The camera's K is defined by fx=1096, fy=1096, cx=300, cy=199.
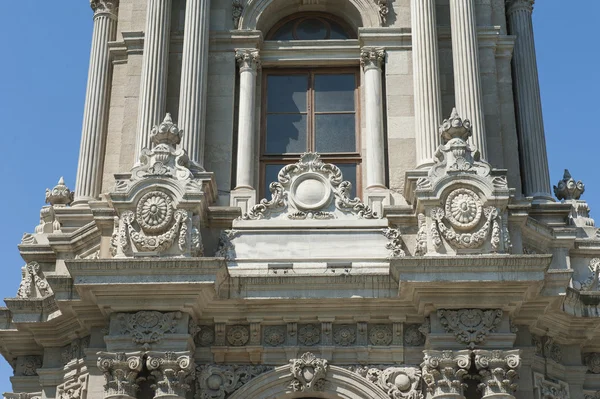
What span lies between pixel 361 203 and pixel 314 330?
2644 mm

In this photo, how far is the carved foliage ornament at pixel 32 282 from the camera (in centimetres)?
2100

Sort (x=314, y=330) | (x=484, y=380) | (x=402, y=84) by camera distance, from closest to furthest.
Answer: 1. (x=484, y=380)
2. (x=314, y=330)
3. (x=402, y=84)

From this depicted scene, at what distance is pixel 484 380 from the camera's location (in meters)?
17.7

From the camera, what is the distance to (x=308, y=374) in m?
18.4

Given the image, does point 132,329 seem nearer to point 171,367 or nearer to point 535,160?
point 171,367

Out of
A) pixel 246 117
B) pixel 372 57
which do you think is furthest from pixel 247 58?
pixel 372 57

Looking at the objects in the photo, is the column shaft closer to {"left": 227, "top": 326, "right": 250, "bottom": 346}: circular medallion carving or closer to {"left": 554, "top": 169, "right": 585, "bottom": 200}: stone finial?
Result: {"left": 227, "top": 326, "right": 250, "bottom": 346}: circular medallion carving

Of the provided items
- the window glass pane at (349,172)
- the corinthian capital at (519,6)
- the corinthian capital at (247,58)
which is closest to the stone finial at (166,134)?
the corinthian capital at (247,58)

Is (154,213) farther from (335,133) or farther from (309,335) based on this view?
(335,133)

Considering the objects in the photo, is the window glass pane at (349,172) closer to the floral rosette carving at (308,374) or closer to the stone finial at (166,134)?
the stone finial at (166,134)

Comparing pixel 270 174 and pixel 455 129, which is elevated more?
pixel 270 174

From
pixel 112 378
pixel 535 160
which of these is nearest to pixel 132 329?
pixel 112 378

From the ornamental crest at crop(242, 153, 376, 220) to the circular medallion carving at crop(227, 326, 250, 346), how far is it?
221cm

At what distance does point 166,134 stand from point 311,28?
537 cm
